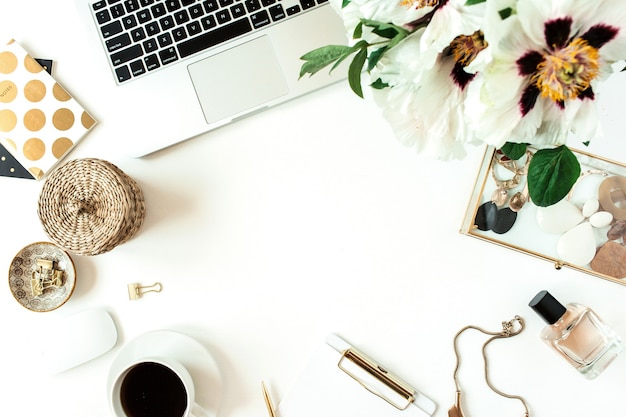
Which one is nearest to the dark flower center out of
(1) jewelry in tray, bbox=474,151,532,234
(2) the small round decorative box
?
(1) jewelry in tray, bbox=474,151,532,234

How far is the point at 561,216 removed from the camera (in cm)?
59

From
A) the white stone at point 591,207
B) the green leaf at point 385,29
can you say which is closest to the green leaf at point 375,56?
the green leaf at point 385,29

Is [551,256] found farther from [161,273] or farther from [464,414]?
[161,273]

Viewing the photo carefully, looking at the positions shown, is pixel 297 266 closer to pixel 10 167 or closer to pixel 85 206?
pixel 85 206

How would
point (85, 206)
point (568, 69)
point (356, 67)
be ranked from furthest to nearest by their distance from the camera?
point (85, 206)
point (356, 67)
point (568, 69)

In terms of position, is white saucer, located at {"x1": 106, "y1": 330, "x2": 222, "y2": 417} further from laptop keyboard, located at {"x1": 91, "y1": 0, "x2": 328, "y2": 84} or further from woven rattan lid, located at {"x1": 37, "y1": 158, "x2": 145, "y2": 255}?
laptop keyboard, located at {"x1": 91, "y1": 0, "x2": 328, "y2": 84}

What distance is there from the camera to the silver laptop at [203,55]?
59 centimetres

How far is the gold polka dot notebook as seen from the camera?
2.10 ft

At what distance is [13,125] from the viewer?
2.11 feet

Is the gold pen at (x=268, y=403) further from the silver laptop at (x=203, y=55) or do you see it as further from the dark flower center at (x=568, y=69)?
the dark flower center at (x=568, y=69)

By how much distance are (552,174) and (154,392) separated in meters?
0.46

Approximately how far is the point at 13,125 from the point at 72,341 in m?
0.26

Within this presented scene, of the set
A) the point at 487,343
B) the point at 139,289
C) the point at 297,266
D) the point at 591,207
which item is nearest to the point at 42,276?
the point at 139,289

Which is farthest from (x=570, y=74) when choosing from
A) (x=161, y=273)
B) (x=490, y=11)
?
(x=161, y=273)
